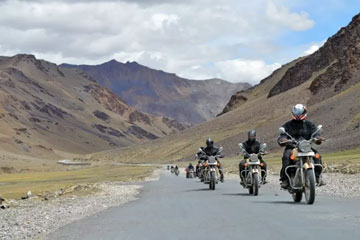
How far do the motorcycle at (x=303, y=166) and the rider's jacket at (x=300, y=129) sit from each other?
0.17m

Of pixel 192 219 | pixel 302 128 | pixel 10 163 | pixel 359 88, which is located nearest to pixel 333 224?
pixel 192 219

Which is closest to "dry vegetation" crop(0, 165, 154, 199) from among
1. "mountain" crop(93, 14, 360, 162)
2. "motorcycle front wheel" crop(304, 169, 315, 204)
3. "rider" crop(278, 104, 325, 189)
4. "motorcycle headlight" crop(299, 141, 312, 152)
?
"rider" crop(278, 104, 325, 189)

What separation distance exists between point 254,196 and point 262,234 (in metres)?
11.0

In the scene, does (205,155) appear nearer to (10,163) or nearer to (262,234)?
A: (262,234)

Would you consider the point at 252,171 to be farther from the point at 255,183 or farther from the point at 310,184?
the point at 310,184

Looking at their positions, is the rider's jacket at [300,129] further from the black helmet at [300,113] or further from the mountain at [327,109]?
the mountain at [327,109]

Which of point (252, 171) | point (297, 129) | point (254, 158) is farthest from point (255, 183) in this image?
point (297, 129)

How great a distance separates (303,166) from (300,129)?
113 cm

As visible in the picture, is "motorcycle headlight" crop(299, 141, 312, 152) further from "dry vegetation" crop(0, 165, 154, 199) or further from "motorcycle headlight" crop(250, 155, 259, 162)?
"dry vegetation" crop(0, 165, 154, 199)

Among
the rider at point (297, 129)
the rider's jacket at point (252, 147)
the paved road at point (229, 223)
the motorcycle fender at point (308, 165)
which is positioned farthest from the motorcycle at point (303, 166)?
the rider's jacket at point (252, 147)

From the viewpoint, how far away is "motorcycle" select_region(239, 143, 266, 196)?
21.5 m

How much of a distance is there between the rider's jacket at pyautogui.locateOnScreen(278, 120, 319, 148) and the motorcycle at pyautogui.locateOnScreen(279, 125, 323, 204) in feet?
0.55

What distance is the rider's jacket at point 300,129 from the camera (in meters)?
16.4

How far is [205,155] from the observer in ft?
95.0
